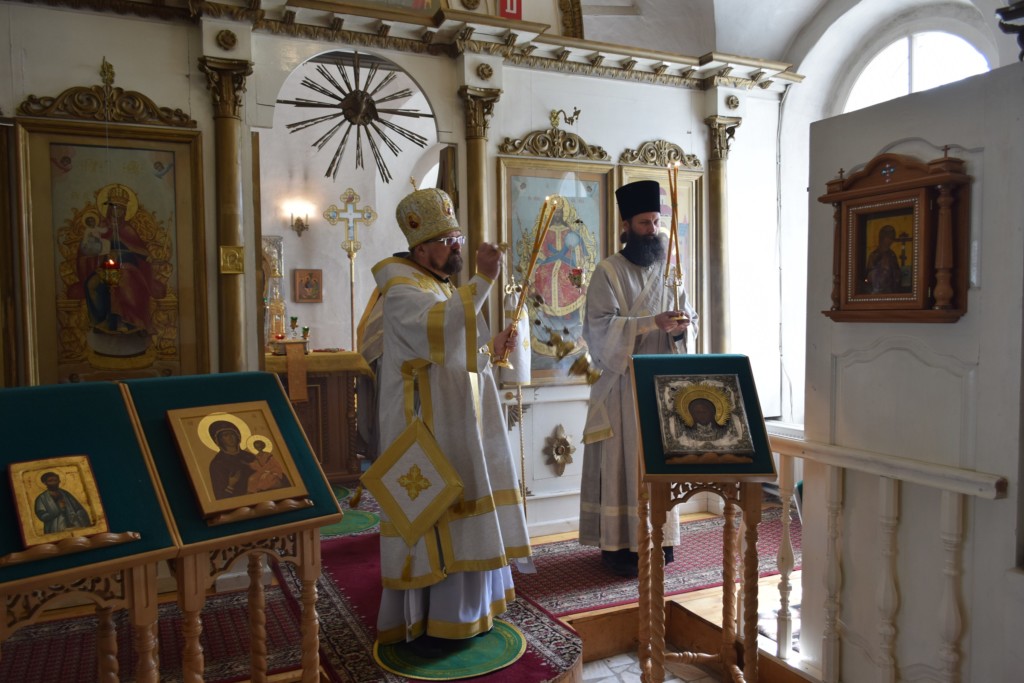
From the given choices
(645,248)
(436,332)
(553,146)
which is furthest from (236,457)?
(553,146)

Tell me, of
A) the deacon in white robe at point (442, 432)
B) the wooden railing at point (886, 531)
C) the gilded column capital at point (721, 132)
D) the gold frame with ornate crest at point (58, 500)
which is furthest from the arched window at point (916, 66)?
the gold frame with ornate crest at point (58, 500)

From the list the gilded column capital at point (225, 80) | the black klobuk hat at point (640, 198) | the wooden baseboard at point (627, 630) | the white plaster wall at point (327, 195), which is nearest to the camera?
the wooden baseboard at point (627, 630)

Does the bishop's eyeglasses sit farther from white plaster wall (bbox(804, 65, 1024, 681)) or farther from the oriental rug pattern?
the oriental rug pattern

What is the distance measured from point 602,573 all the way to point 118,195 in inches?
148

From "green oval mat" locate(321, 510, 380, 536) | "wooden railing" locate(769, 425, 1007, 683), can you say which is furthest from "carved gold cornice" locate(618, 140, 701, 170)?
"green oval mat" locate(321, 510, 380, 536)

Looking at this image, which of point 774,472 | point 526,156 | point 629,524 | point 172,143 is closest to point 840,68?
point 526,156

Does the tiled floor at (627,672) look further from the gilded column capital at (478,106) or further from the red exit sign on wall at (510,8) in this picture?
the red exit sign on wall at (510,8)

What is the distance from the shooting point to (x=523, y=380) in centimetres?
487

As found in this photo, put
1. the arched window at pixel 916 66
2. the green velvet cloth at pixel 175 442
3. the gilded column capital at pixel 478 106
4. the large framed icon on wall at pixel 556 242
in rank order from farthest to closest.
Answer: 1. the large framed icon on wall at pixel 556 242
2. the arched window at pixel 916 66
3. the gilded column capital at pixel 478 106
4. the green velvet cloth at pixel 175 442

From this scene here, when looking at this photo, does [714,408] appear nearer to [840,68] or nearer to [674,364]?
[674,364]

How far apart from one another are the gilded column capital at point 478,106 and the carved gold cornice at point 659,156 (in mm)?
1219

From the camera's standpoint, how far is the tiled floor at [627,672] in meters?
3.69

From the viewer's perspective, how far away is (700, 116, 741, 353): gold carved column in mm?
6117

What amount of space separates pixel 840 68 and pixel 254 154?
200 inches
